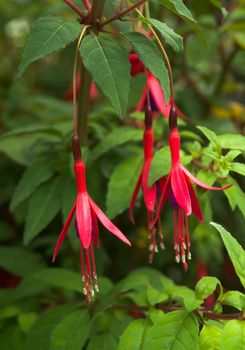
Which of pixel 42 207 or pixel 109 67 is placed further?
pixel 42 207

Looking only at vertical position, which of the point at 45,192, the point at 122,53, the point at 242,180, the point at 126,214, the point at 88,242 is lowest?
the point at 242,180

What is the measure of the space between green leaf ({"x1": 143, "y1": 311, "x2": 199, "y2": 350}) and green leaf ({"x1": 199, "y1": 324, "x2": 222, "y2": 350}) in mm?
11

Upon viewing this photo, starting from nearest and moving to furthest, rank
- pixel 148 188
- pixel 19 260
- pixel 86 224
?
1. pixel 86 224
2. pixel 148 188
3. pixel 19 260

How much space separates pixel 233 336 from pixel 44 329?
1.55ft

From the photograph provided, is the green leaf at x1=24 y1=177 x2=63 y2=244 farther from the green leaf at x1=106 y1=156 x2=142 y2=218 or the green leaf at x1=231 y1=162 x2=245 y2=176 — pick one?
the green leaf at x1=231 y1=162 x2=245 y2=176

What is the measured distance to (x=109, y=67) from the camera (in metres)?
0.87

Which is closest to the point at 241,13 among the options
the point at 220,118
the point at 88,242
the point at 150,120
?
the point at 220,118

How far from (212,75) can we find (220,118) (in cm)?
22

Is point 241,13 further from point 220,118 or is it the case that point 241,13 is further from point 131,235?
point 131,235

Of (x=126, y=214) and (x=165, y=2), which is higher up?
(x=165, y=2)

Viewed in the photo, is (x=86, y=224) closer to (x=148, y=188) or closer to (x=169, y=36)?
(x=148, y=188)

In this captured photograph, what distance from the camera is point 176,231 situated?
0.97 metres

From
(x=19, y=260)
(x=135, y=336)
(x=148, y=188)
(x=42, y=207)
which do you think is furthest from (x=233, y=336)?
(x=19, y=260)

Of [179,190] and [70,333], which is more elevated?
[179,190]
